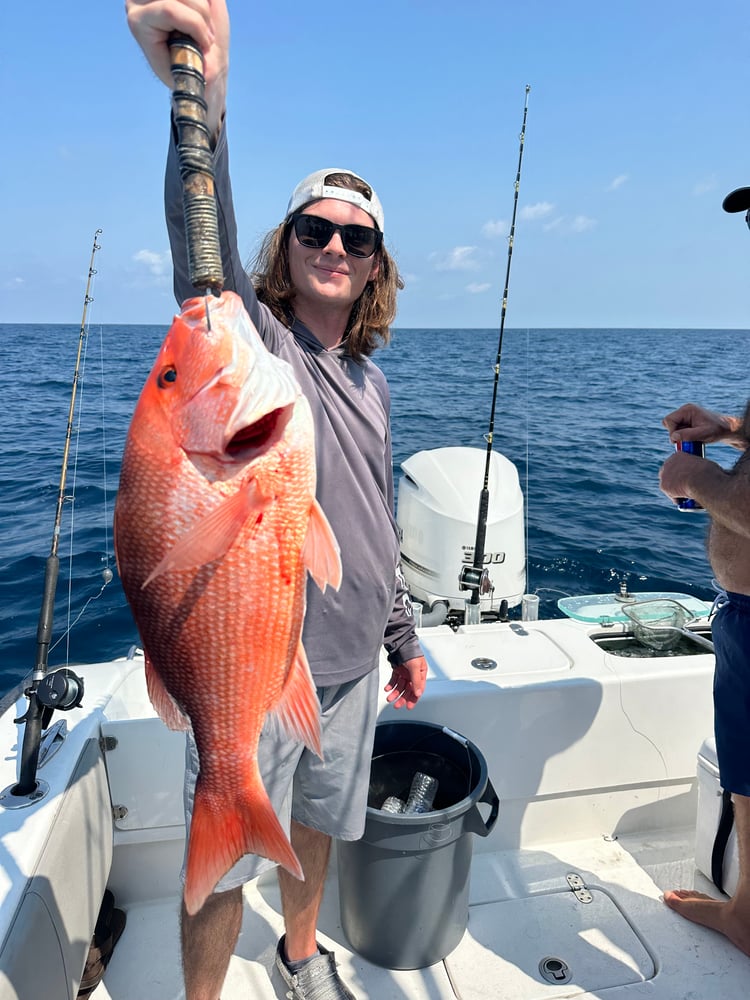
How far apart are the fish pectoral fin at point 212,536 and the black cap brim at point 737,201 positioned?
2.31 m

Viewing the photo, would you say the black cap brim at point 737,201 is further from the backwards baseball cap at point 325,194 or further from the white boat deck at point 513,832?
the white boat deck at point 513,832

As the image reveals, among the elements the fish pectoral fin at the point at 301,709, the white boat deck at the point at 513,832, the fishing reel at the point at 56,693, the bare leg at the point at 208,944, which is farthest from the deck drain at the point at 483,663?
the fish pectoral fin at the point at 301,709

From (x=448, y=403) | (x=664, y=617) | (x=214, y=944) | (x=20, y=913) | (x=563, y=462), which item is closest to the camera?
(x=20, y=913)

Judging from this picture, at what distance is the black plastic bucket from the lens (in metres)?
2.27

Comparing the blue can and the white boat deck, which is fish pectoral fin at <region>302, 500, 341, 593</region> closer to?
the white boat deck

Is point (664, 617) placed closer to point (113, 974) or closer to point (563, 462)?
point (113, 974)

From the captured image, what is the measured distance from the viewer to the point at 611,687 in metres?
2.94

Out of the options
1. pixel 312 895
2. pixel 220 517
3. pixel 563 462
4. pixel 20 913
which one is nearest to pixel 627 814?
pixel 312 895

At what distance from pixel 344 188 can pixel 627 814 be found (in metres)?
3.08

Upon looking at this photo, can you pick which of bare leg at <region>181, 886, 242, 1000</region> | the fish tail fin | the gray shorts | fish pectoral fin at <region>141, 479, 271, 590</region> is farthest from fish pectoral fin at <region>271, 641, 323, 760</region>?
bare leg at <region>181, 886, 242, 1000</region>

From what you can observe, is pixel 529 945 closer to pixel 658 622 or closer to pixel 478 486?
pixel 658 622

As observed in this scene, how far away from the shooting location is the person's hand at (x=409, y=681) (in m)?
2.45

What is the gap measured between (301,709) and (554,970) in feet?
6.81

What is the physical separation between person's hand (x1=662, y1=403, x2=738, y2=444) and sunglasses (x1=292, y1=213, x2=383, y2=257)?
4.42 feet
